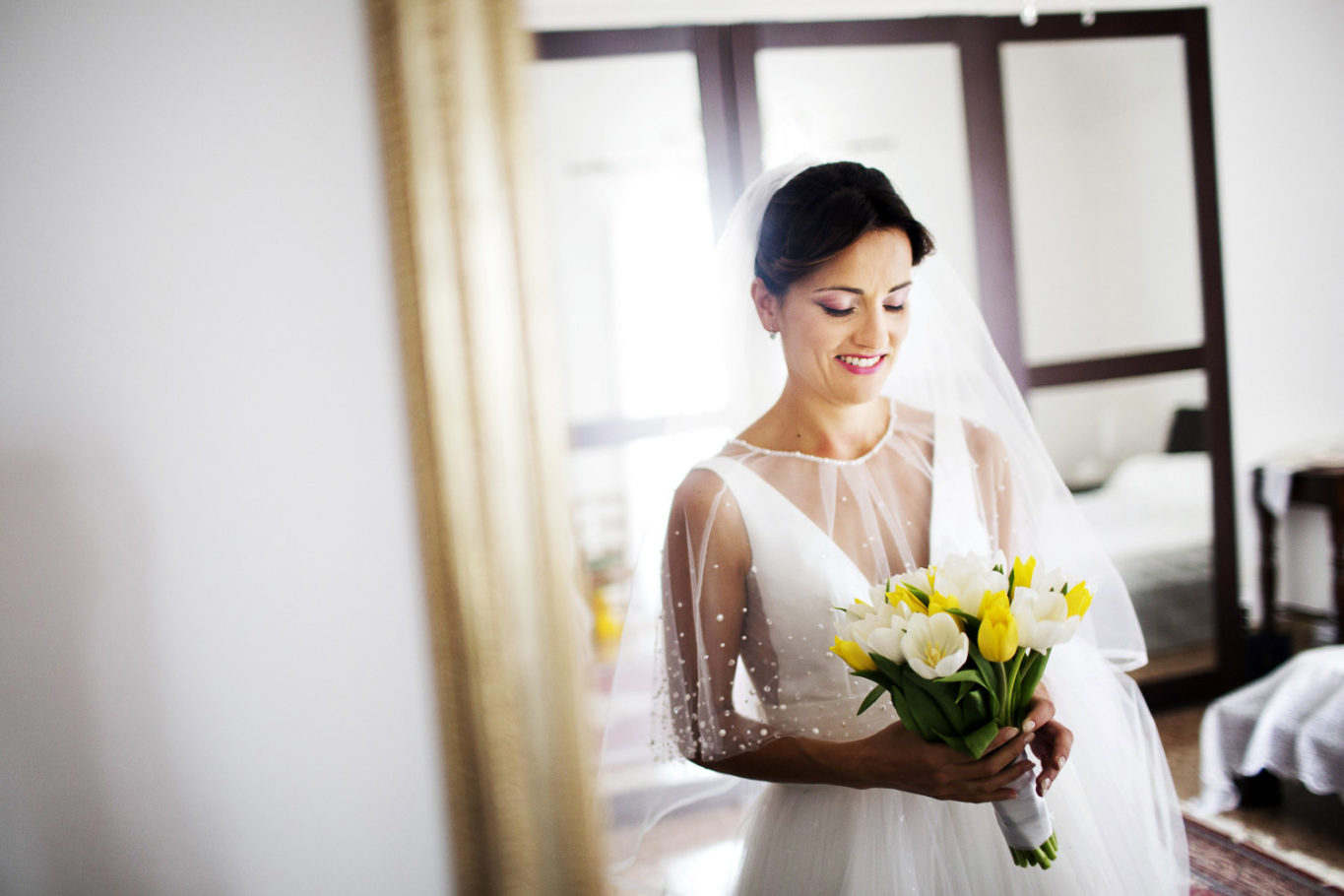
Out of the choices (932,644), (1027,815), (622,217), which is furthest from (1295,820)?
(622,217)

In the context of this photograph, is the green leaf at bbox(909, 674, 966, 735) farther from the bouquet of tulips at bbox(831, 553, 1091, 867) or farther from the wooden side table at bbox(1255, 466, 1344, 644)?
the wooden side table at bbox(1255, 466, 1344, 644)

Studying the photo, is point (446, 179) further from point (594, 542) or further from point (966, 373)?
point (966, 373)

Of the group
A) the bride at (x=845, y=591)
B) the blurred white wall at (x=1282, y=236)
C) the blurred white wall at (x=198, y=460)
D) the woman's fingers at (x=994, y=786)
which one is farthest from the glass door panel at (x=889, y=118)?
the woman's fingers at (x=994, y=786)

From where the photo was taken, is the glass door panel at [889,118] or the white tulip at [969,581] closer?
the white tulip at [969,581]

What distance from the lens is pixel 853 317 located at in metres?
1.02

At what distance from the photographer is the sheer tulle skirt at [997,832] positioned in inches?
39.6

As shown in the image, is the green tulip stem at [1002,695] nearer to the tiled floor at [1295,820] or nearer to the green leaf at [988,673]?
the green leaf at [988,673]

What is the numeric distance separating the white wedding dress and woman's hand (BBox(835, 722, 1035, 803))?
0.11 m

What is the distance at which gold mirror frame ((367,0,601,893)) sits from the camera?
2.06 meters

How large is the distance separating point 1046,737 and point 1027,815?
96 millimetres

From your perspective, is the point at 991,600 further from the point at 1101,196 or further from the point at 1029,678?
the point at 1101,196

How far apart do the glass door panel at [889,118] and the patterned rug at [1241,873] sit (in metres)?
1.64

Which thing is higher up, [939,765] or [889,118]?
[889,118]

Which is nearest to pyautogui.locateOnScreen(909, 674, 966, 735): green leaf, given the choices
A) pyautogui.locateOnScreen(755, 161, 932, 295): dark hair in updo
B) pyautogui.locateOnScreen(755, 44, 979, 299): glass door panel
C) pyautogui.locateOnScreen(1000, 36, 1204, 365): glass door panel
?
pyautogui.locateOnScreen(755, 161, 932, 295): dark hair in updo
